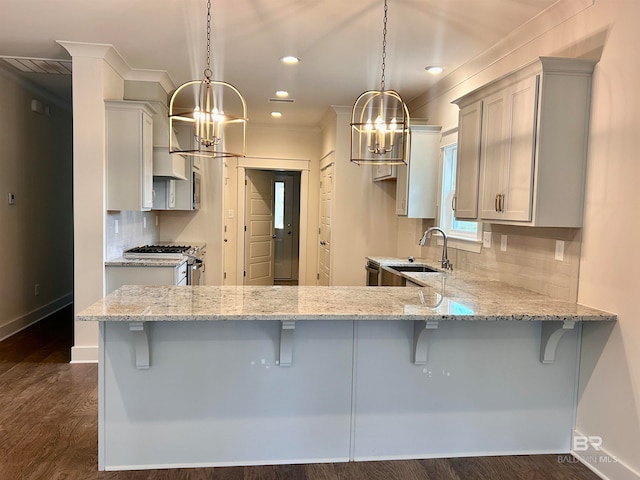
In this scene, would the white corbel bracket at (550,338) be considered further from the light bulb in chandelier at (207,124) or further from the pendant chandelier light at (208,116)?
the light bulb in chandelier at (207,124)

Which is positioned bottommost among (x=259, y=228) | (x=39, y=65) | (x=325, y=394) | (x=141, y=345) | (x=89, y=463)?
(x=89, y=463)

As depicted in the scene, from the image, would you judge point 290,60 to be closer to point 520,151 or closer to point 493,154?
point 493,154

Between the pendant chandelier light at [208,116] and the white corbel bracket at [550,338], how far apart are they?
1.91 meters

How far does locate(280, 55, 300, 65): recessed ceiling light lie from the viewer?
3.89m

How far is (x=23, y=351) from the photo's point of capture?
4.23 m

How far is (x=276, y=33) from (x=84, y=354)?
3.14 m

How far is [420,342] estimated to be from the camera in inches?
95.1

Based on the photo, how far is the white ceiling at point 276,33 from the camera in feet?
9.64

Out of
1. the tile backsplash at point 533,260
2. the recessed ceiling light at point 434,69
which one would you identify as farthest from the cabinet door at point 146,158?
the tile backsplash at point 533,260

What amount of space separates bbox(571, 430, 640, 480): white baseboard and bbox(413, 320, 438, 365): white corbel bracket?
3.33 feet

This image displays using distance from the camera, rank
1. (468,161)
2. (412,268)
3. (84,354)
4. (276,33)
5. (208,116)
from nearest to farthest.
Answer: (208,116), (468,161), (276,33), (84,354), (412,268)

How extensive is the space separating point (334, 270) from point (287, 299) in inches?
139

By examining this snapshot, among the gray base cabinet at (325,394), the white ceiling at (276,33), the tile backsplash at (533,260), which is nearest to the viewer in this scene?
the gray base cabinet at (325,394)

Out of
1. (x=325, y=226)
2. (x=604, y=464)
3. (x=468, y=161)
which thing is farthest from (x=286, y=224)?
(x=604, y=464)
